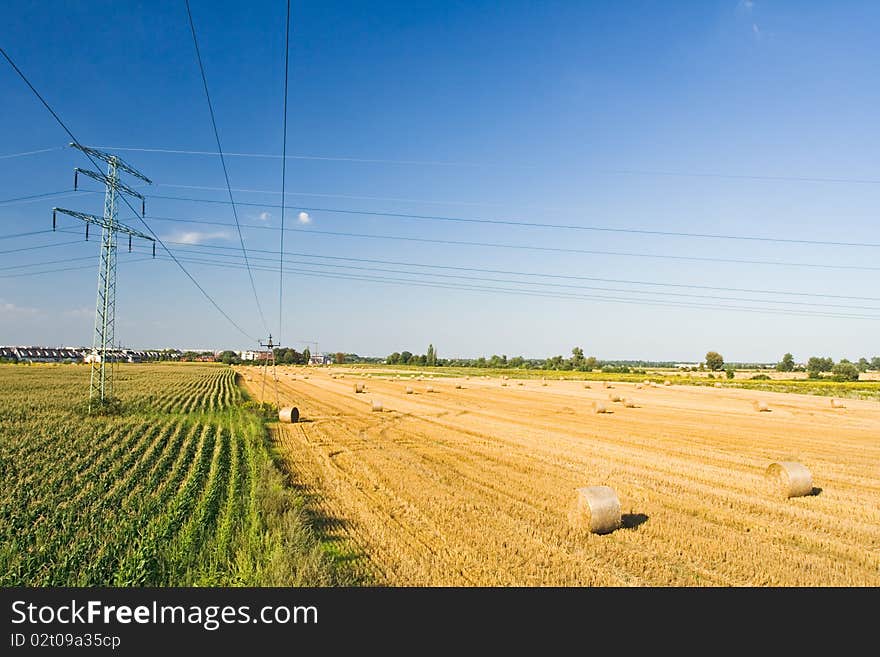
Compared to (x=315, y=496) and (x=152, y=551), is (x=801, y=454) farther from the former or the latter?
(x=152, y=551)

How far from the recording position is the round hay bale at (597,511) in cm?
→ 1030

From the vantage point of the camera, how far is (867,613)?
6879 mm

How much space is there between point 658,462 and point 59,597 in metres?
17.5

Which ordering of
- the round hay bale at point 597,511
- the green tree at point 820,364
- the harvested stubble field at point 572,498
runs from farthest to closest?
the green tree at point 820,364 → the round hay bale at point 597,511 → the harvested stubble field at point 572,498

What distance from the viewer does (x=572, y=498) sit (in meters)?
12.7

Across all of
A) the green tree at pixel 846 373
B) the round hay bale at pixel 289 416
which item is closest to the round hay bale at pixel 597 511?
the round hay bale at pixel 289 416

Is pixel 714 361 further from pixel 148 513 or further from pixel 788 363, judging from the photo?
pixel 148 513

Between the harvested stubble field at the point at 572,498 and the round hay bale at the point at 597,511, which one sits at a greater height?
the round hay bale at the point at 597,511

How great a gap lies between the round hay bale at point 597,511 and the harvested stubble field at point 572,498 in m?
0.26

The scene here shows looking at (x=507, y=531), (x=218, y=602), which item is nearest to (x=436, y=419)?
(x=507, y=531)

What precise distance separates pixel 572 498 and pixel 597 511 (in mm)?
2467

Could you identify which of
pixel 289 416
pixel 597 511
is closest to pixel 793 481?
pixel 597 511

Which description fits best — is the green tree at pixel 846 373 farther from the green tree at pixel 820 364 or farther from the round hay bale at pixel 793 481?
the round hay bale at pixel 793 481

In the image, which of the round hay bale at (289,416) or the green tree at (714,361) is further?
the green tree at (714,361)
